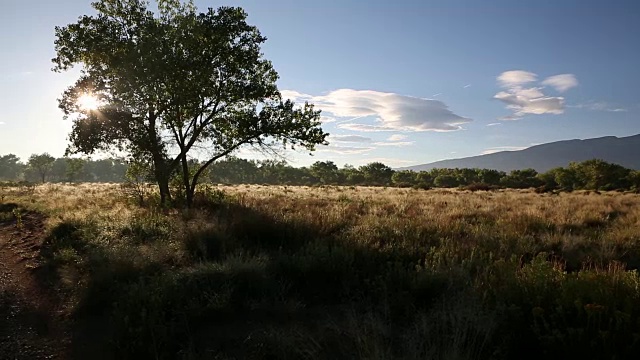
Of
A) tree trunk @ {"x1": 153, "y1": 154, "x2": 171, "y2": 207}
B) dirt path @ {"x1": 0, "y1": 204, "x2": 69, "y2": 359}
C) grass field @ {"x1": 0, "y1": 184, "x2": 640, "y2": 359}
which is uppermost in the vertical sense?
tree trunk @ {"x1": 153, "y1": 154, "x2": 171, "y2": 207}

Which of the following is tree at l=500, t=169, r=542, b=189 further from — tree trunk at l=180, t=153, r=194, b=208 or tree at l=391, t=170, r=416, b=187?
tree trunk at l=180, t=153, r=194, b=208

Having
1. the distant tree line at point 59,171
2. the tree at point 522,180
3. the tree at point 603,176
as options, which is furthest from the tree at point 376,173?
the distant tree line at point 59,171

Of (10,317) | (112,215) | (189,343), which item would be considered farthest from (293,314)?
(112,215)

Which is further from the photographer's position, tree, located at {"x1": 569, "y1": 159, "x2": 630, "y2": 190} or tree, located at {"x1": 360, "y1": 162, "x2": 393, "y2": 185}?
tree, located at {"x1": 360, "y1": 162, "x2": 393, "y2": 185}

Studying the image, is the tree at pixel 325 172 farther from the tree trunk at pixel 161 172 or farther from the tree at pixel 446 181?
the tree trunk at pixel 161 172

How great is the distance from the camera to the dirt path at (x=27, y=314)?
16.1 feet

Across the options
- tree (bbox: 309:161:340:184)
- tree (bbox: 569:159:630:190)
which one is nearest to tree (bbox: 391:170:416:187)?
tree (bbox: 309:161:340:184)

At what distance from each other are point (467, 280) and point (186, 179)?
14.3m

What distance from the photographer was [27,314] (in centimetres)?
610

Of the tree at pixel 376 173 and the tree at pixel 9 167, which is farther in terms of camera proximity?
the tree at pixel 9 167

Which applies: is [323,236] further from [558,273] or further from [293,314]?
[558,273]

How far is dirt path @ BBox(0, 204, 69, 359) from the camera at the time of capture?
4920 mm

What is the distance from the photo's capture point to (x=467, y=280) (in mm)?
5320

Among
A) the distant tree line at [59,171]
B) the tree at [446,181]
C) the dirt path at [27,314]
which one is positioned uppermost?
the distant tree line at [59,171]
